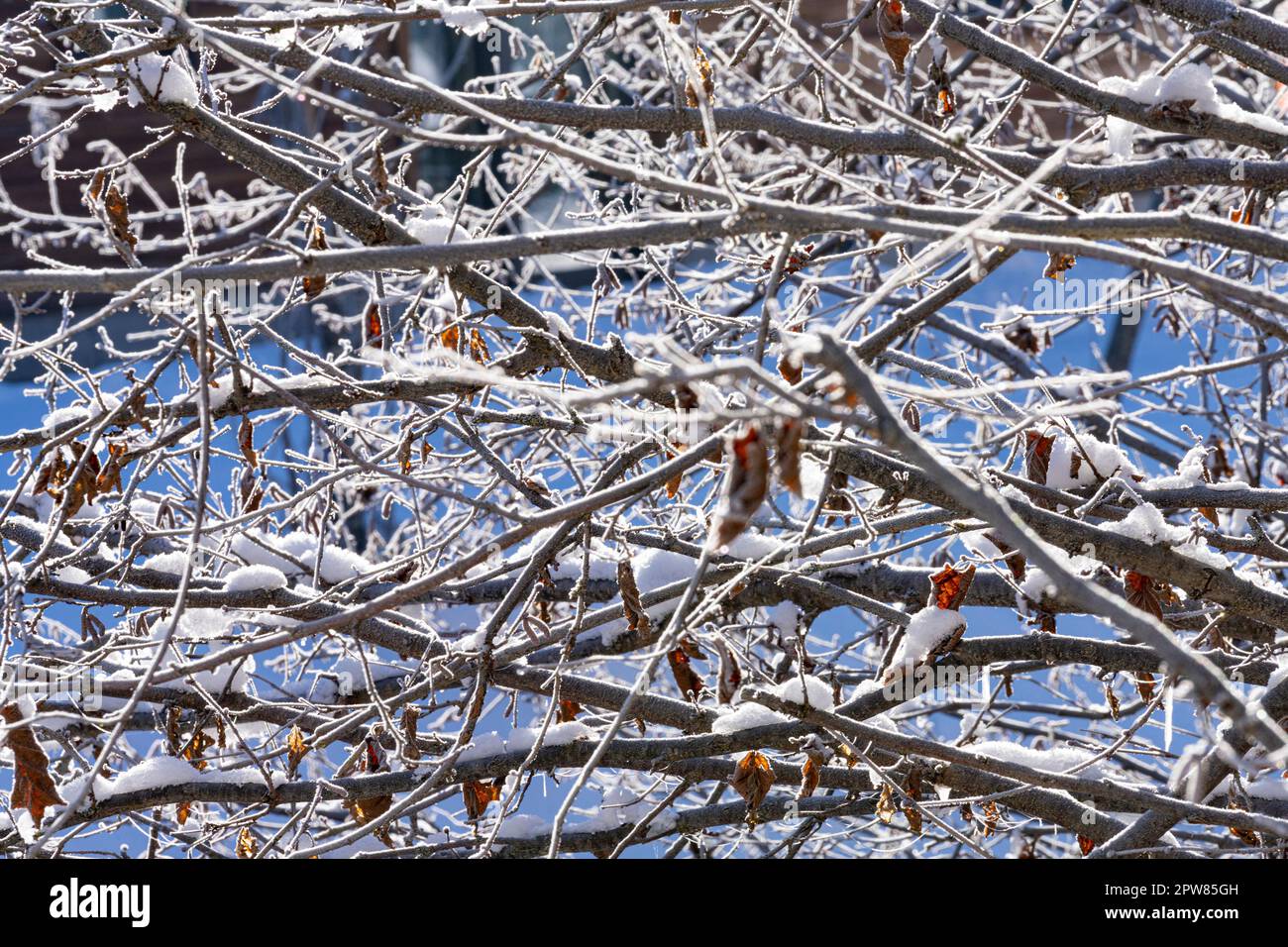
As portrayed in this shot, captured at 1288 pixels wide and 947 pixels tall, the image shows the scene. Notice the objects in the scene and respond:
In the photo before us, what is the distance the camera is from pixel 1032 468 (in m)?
2.22

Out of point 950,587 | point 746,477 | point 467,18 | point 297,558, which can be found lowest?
point 746,477

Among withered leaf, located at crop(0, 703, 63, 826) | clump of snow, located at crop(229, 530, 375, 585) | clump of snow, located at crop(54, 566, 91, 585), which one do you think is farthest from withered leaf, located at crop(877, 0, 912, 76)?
clump of snow, located at crop(54, 566, 91, 585)

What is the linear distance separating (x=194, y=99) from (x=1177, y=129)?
5.53 feet

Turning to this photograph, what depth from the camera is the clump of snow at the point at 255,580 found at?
7.72 feet

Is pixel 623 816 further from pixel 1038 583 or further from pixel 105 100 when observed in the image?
pixel 105 100

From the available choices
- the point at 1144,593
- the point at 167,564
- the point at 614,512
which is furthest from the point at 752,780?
the point at 167,564

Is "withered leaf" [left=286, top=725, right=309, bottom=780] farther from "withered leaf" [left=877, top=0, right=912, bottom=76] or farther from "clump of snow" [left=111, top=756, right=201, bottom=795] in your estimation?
"withered leaf" [left=877, top=0, right=912, bottom=76]

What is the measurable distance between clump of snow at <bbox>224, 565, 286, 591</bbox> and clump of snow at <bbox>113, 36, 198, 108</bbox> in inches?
35.8

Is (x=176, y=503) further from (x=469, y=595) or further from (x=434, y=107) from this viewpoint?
(x=434, y=107)

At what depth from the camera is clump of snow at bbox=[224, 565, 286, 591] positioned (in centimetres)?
235

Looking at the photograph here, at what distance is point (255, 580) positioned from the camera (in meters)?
2.37

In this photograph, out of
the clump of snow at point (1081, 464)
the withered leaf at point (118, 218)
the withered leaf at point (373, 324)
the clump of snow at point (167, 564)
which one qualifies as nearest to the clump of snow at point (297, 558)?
the clump of snow at point (167, 564)

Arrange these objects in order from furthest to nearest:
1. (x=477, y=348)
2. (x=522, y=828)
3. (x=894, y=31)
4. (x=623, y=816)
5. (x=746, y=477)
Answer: (x=623, y=816), (x=522, y=828), (x=477, y=348), (x=894, y=31), (x=746, y=477)

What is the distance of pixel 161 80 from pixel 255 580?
955 mm
